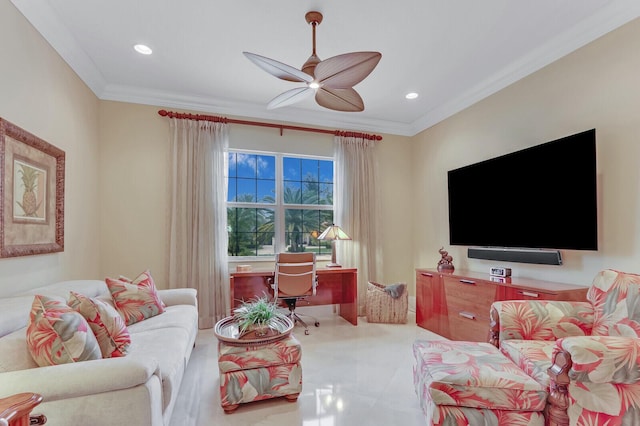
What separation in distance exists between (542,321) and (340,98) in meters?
2.21

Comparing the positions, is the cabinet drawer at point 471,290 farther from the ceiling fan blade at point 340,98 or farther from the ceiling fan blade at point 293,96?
the ceiling fan blade at point 293,96

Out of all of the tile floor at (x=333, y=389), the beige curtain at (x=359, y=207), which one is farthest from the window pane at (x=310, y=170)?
the tile floor at (x=333, y=389)

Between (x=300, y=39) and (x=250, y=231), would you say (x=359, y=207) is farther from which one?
(x=300, y=39)

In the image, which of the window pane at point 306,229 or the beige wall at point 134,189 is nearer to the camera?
the beige wall at point 134,189

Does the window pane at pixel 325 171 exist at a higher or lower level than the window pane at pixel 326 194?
higher

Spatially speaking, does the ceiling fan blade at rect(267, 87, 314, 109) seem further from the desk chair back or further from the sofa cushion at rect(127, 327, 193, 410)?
the sofa cushion at rect(127, 327, 193, 410)

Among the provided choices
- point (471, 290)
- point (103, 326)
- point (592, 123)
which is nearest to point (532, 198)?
point (592, 123)

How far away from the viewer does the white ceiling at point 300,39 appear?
2.41 m

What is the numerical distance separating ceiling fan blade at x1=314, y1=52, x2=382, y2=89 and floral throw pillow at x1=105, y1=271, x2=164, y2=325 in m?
2.27

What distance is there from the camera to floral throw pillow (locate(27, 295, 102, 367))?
1418 mm

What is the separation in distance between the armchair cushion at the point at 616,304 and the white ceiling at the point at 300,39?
6.43 feet

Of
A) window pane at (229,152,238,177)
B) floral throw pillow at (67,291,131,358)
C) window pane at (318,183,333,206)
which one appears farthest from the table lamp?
floral throw pillow at (67,291,131,358)

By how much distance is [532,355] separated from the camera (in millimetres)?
1838

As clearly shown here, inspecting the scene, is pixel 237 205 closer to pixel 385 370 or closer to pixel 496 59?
pixel 385 370
